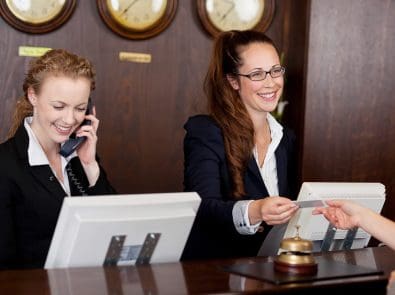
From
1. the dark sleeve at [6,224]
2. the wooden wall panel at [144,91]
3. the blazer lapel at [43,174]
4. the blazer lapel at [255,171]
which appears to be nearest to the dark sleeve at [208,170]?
the blazer lapel at [255,171]

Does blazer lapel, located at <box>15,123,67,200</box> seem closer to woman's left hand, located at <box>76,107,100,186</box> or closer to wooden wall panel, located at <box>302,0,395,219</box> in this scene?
woman's left hand, located at <box>76,107,100,186</box>

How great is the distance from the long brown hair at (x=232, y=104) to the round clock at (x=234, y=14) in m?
1.51

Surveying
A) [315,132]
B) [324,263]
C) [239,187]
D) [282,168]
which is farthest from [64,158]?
[315,132]

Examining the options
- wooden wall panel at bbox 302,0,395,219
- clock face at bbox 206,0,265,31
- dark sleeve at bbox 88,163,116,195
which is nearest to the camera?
dark sleeve at bbox 88,163,116,195

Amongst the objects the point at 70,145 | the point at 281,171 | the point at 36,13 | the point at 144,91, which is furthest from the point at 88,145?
the point at 144,91

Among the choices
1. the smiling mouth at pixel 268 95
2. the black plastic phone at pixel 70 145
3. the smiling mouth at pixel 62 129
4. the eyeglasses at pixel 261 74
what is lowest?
the black plastic phone at pixel 70 145

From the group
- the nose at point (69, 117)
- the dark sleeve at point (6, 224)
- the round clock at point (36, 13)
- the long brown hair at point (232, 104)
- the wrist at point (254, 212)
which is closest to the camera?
the dark sleeve at point (6, 224)

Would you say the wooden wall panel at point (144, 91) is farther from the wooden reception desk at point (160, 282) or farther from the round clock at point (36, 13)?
the wooden reception desk at point (160, 282)

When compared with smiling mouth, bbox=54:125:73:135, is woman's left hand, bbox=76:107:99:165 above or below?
below

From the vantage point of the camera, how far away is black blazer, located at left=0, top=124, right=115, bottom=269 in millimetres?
2734

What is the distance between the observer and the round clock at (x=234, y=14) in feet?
16.0

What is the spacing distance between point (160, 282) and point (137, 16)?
277 centimetres

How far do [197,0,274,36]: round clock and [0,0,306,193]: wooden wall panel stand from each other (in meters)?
0.08

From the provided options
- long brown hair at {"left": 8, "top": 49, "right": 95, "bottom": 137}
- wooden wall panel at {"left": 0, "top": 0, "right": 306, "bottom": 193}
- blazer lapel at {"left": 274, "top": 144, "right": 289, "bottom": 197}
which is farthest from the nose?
wooden wall panel at {"left": 0, "top": 0, "right": 306, "bottom": 193}
